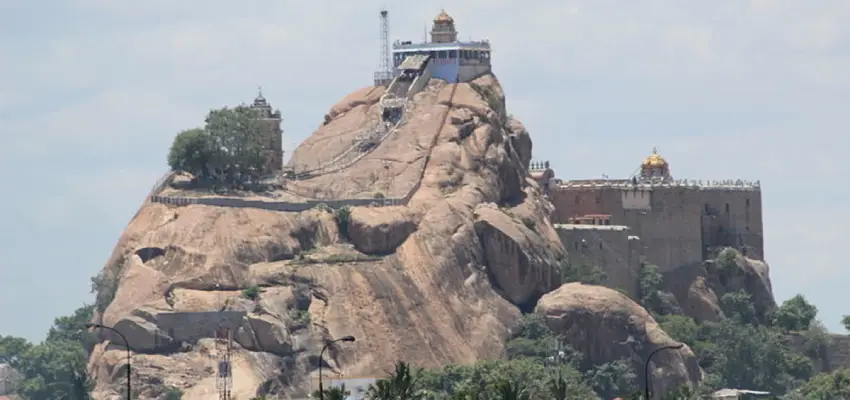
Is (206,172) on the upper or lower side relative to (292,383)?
upper

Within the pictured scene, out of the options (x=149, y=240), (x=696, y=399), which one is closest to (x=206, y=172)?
(x=149, y=240)

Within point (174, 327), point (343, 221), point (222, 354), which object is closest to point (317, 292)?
point (343, 221)

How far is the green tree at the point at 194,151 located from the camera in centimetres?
19825

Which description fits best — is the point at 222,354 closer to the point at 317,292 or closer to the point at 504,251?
the point at 317,292

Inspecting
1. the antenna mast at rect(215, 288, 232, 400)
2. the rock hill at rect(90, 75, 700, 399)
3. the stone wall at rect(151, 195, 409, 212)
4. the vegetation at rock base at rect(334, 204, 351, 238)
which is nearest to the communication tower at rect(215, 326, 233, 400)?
the antenna mast at rect(215, 288, 232, 400)

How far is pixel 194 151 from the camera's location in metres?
198

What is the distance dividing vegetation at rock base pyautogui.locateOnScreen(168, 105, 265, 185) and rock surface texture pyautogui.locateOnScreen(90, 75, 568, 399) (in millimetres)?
4497

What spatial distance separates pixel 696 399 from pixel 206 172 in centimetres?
3734

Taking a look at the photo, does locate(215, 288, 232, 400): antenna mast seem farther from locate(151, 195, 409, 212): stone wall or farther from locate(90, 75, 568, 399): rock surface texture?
locate(151, 195, 409, 212): stone wall

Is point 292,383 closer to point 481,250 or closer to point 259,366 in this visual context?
point 259,366

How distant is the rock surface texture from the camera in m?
184

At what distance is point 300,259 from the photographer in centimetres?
19262

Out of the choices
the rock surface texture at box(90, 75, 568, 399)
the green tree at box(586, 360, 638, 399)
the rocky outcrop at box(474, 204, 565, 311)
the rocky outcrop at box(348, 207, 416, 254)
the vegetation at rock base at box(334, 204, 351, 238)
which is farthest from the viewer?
the rocky outcrop at box(474, 204, 565, 311)

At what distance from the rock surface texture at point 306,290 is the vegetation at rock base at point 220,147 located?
4497 millimetres
